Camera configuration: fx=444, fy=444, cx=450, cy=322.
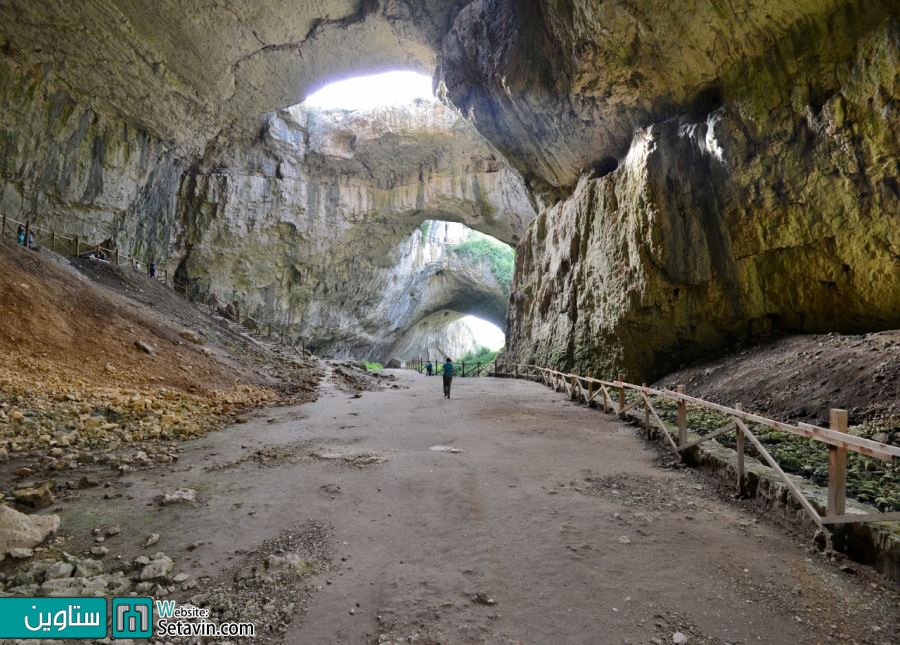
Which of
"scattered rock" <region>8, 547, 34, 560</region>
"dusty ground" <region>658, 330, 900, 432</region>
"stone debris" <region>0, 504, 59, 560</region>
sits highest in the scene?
"dusty ground" <region>658, 330, 900, 432</region>

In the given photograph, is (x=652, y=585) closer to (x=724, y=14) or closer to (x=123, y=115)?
(x=724, y=14)

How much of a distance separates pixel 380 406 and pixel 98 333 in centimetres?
668

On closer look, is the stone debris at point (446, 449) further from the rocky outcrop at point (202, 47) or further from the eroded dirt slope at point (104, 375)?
the rocky outcrop at point (202, 47)

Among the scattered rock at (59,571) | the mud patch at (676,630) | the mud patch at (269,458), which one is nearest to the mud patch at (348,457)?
the mud patch at (269,458)

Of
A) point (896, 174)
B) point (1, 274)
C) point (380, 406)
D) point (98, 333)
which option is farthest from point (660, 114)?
point (1, 274)

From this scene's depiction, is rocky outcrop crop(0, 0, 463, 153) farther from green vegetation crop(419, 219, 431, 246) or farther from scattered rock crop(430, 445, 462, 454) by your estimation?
green vegetation crop(419, 219, 431, 246)

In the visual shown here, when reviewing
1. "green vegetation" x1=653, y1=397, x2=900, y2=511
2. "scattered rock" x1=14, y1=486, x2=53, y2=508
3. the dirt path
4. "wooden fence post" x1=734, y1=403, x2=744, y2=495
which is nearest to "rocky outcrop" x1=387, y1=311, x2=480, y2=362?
"green vegetation" x1=653, y1=397, x2=900, y2=511

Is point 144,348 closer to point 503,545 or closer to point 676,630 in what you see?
point 503,545

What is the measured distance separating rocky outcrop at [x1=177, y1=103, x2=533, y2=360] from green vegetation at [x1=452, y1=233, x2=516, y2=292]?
Answer: 5.98m

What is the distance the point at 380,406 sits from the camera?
10.5 metres
